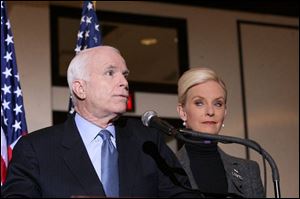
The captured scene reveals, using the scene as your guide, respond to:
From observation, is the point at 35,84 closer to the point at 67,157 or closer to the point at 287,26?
the point at 287,26

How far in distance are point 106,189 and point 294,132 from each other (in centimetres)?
541

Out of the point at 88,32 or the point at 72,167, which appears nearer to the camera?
the point at 72,167

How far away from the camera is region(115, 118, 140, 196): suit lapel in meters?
3.34

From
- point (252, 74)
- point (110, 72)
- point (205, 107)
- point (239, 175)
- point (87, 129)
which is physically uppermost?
point (252, 74)

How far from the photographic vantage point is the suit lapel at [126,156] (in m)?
3.34

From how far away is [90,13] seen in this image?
6.30m

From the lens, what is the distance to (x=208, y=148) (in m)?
4.11

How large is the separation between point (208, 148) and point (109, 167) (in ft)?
2.87

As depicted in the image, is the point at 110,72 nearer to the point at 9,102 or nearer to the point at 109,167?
the point at 109,167

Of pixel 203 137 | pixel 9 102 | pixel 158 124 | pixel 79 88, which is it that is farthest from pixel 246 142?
pixel 9 102

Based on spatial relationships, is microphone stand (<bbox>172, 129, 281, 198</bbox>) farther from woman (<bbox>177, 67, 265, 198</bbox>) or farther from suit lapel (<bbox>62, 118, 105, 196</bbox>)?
woman (<bbox>177, 67, 265, 198</bbox>)

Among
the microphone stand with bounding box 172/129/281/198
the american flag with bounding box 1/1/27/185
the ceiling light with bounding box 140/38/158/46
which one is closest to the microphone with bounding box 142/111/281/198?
the microphone stand with bounding box 172/129/281/198

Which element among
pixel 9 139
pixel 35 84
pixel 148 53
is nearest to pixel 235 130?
pixel 148 53

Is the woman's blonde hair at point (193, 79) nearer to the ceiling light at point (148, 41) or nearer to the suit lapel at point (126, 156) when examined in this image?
the suit lapel at point (126, 156)
